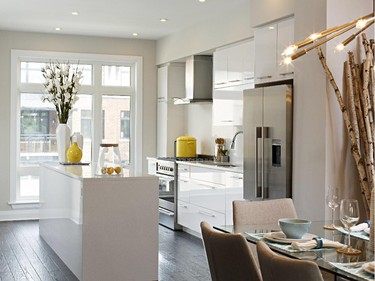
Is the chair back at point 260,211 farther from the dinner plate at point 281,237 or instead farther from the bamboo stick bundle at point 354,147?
the bamboo stick bundle at point 354,147

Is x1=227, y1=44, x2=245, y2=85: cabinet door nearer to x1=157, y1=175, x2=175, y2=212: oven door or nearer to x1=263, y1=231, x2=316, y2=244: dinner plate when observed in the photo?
x1=157, y1=175, x2=175, y2=212: oven door

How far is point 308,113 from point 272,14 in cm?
111

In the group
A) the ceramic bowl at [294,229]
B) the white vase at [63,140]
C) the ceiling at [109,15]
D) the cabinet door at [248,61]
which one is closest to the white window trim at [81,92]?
the ceiling at [109,15]

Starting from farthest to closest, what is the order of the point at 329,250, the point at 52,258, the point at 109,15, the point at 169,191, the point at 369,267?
the point at 169,191
the point at 109,15
the point at 52,258
the point at 329,250
the point at 369,267

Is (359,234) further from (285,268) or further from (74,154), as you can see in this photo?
(74,154)

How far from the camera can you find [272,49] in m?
5.30

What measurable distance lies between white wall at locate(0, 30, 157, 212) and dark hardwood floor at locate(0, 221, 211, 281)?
4.64ft

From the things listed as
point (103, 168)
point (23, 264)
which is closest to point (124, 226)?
point (103, 168)

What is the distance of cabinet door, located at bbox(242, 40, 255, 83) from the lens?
6266 mm

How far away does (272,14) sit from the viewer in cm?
521

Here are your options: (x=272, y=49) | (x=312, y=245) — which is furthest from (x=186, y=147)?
(x=312, y=245)

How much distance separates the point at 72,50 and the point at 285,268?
7.38m

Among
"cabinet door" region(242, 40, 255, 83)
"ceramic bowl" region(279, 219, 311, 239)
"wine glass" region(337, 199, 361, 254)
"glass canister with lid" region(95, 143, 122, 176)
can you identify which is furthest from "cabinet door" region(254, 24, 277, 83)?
"wine glass" region(337, 199, 361, 254)

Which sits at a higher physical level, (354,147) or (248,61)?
(248,61)
